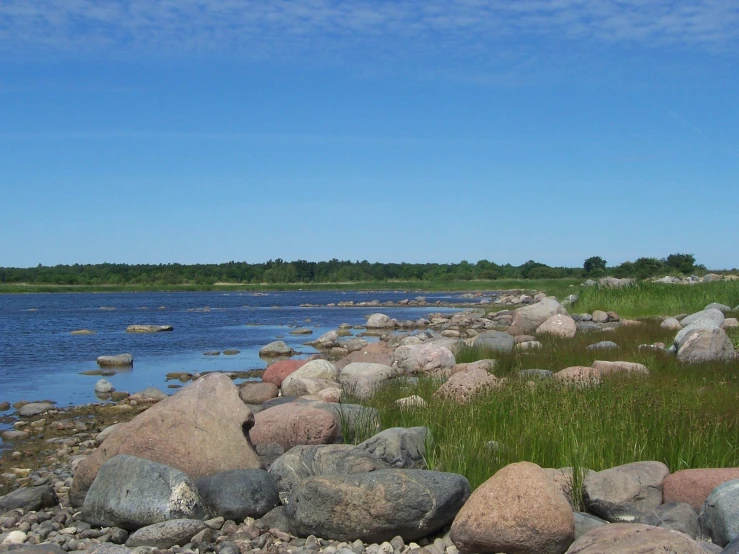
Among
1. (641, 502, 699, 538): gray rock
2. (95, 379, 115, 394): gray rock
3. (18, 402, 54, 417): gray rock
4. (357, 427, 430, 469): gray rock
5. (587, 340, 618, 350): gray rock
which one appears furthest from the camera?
(95, 379, 115, 394): gray rock

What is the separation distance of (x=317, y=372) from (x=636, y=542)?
1102 centimetres

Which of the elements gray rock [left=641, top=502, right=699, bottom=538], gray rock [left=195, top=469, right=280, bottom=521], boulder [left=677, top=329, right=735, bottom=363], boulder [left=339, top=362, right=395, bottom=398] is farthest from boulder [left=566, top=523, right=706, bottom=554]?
boulder [left=677, top=329, right=735, bottom=363]

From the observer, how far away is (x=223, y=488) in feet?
24.9

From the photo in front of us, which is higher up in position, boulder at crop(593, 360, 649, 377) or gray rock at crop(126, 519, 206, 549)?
boulder at crop(593, 360, 649, 377)

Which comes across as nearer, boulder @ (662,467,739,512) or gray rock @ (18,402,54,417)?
boulder @ (662,467,739,512)

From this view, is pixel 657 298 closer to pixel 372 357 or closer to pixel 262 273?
pixel 372 357

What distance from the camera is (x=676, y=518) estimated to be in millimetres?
6328

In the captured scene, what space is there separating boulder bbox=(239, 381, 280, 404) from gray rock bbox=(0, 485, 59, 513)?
21.6ft

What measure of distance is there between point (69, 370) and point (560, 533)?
19.5 m

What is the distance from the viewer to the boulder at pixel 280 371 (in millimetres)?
16578

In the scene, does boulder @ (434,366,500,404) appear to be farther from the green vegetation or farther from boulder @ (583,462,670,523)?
the green vegetation

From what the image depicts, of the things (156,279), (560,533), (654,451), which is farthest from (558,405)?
(156,279)

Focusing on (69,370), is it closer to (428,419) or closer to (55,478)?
(55,478)

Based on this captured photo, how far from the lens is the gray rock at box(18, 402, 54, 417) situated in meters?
14.6
